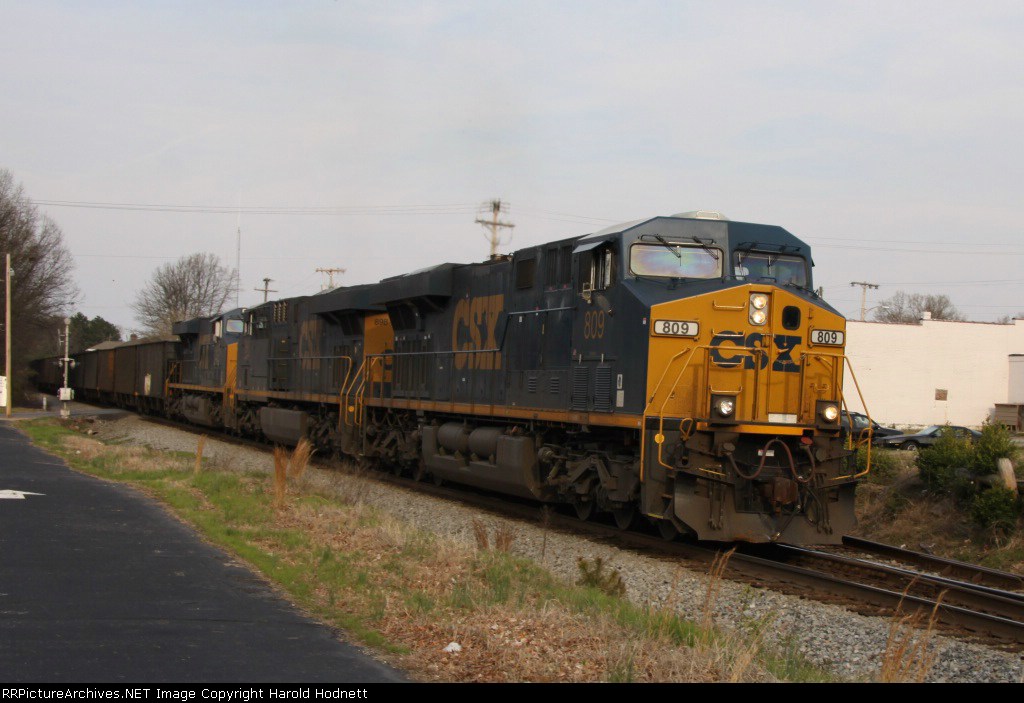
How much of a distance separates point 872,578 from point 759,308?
3336 mm

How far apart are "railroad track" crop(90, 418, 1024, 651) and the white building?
3763cm

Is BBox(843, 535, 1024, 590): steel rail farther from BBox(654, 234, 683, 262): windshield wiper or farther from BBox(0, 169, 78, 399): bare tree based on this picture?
BBox(0, 169, 78, 399): bare tree

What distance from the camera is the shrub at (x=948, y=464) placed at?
586 inches

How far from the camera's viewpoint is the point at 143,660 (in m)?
5.65

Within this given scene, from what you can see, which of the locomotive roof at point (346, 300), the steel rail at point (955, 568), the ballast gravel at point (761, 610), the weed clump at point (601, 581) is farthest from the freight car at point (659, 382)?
the locomotive roof at point (346, 300)

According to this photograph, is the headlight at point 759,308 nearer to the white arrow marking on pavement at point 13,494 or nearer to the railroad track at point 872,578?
the railroad track at point 872,578

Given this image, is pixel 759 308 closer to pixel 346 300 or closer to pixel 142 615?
pixel 142 615

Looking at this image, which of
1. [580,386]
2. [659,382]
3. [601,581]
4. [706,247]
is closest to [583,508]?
[580,386]

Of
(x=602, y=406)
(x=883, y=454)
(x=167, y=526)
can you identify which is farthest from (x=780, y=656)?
(x=883, y=454)

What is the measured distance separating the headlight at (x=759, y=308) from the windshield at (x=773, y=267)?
63 cm

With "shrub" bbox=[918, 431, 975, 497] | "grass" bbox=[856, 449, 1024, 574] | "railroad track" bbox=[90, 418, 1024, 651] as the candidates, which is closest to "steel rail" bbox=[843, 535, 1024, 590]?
"railroad track" bbox=[90, 418, 1024, 651]

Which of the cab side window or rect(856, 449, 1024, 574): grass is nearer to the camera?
the cab side window

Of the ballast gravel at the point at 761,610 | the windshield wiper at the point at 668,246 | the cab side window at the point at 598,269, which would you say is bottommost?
the ballast gravel at the point at 761,610

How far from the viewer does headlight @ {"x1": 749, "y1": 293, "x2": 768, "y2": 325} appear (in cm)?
1165
